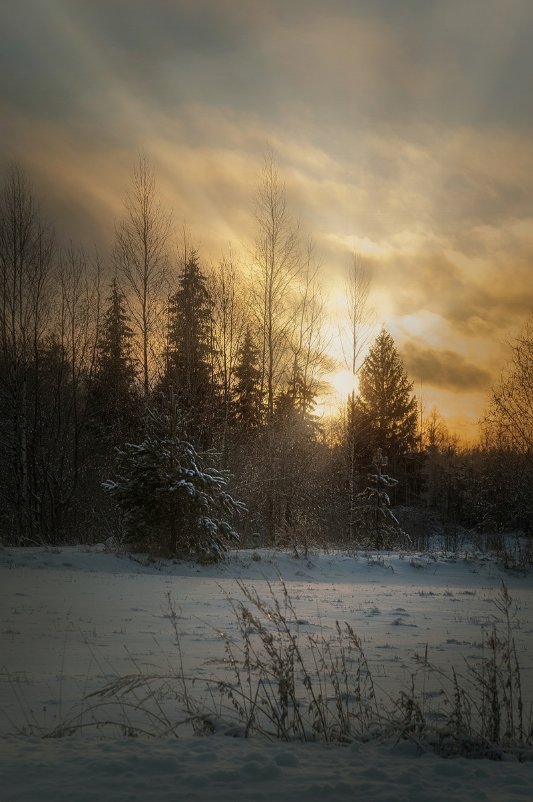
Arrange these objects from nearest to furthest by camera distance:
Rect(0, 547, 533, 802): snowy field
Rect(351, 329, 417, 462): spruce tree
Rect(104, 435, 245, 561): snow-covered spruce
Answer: Rect(0, 547, 533, 802): snowy field, Rect(104, 435, 245, 561): snow-covered spruce, Rect(351, 329, 417, 462): spruce tree

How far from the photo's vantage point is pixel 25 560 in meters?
12.9

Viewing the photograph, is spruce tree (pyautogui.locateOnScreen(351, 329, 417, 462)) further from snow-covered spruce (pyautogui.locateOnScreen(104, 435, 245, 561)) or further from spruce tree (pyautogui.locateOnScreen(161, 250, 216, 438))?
snow-covered spruce (pyautogui.locateOnScreen(104, 435, 245, 561))

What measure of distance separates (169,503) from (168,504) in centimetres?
3

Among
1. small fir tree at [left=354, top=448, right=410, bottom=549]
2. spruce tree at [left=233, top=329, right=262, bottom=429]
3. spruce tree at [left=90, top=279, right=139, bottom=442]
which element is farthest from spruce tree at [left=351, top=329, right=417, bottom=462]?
spruce tree at [left=90, top=279, right=139, bottom=442]

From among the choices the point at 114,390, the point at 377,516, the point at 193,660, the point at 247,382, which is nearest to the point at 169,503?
the point at 193,660

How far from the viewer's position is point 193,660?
548 cm

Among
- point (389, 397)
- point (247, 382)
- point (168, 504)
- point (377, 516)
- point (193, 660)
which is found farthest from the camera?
point (389, 397)

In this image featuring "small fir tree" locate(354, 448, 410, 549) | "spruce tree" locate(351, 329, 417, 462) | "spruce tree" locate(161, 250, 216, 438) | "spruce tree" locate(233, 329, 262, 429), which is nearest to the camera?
"small fir tree" locate(354, 448, 410, 549)

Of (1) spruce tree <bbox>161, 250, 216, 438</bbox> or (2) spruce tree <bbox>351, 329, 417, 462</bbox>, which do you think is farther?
(2) spruce tree <bbox>351, 329, 417, 462</bbox>

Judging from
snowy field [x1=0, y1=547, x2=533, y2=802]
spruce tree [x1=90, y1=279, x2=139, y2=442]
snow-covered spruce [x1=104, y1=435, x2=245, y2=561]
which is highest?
spruce tree [x1=90, y1=279, x2=139, y2=442]

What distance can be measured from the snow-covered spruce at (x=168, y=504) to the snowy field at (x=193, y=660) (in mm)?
646

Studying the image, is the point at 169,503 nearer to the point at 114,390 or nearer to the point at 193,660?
the point at 193,660

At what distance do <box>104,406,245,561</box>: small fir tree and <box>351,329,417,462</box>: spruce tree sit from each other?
98.1 feet

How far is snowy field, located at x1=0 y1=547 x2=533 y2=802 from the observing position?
267 cm
